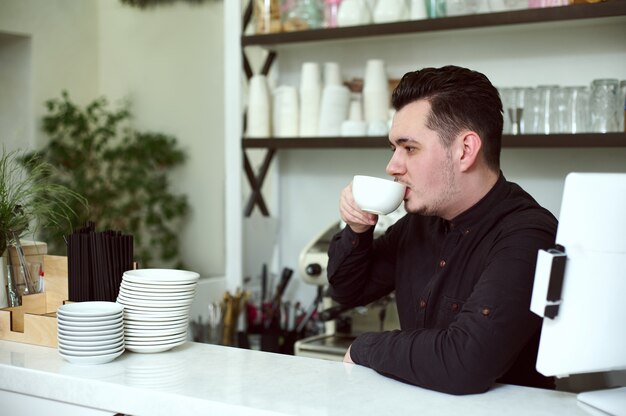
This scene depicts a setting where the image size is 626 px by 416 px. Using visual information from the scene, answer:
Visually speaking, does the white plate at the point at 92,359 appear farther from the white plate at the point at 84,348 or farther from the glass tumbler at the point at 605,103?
the glass tumbler at the point at 605,103

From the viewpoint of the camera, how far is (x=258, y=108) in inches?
141

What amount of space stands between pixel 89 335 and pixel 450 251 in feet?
2.78

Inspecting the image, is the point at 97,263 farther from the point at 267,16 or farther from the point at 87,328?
the point at 267,16

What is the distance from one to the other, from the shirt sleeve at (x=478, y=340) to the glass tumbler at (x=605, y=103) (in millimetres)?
1327

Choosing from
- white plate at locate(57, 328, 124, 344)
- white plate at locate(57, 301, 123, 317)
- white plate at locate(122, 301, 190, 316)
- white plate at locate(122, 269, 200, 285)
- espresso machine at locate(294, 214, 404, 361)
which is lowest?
espresso machine at locate(294, 214, 404, 361)

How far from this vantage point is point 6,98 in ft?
16.9

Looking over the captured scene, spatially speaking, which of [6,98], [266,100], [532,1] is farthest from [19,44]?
[532,1]

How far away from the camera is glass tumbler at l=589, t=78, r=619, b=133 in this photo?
2.83 m

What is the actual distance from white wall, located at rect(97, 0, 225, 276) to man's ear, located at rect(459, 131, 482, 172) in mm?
3369

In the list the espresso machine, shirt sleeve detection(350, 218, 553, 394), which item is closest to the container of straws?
shirt sleeve detection(350, 218, 553, 394)

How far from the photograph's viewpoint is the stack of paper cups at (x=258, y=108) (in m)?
3.60

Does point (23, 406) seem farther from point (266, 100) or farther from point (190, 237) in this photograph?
point (190, 237)

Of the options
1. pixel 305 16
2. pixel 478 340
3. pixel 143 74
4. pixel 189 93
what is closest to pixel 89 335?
pixel 478 340

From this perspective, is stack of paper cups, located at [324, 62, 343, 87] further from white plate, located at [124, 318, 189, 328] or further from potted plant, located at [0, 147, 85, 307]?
white plate, located at [124, 318, 189, 328]
